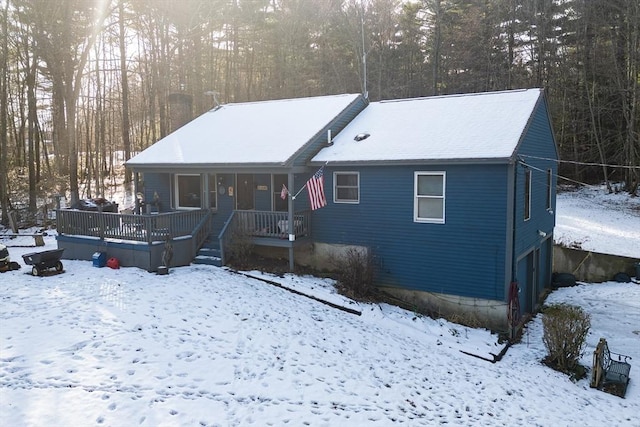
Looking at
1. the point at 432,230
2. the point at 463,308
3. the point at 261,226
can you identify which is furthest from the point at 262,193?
the point at 463,308

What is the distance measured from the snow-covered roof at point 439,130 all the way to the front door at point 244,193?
3101 mm

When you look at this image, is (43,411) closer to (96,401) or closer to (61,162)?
(96,401)

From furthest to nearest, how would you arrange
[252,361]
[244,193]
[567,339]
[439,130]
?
1. [244,193]
2. [439,130]
3. [567,339]
4. [252,361]

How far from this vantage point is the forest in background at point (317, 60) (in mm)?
26422

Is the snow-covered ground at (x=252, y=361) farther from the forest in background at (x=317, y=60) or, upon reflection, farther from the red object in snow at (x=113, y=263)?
the forest in background at (x=317, y=60)

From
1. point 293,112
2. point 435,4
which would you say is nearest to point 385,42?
point 435,4

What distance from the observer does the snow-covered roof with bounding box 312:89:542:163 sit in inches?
495

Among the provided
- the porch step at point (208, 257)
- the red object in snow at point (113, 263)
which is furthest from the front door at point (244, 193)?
the red object in snow at point (113, 263)

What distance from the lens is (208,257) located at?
595 inches

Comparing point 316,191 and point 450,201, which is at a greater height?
point 316,191

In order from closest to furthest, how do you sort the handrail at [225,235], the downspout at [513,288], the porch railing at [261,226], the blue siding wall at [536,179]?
the downspout at [513,288], the blue siding wall at [536,179], the porch railing at [261,226], the handrail at [225,235]

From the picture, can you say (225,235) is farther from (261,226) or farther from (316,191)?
(316,191)

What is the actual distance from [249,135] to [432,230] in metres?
7.66

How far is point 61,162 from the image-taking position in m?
34.3
